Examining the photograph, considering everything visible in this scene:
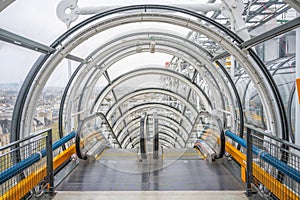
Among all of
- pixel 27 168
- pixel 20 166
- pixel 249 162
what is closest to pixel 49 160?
pixel 27 168

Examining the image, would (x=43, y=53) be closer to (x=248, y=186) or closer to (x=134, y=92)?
(x=248, y=186)

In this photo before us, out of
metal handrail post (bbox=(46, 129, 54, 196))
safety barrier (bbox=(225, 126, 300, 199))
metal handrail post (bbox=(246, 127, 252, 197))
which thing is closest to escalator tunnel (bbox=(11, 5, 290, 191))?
metal handrail post (bbox=(46, 129, 54, 196))

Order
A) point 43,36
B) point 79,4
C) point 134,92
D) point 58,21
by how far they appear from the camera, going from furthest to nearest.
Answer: point 134,92 < point 79,4 < point 58,21 < point 43,36

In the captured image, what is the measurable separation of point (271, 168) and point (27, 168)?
316cm

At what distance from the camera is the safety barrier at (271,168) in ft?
9.88

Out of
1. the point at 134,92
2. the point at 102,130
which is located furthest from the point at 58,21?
the point at 134,92

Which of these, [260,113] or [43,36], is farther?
[260,113]

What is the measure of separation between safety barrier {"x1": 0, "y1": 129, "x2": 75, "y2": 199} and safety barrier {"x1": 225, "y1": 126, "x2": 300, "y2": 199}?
2893 mm

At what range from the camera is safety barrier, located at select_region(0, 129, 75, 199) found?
3154 mm

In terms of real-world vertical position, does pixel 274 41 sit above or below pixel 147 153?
above

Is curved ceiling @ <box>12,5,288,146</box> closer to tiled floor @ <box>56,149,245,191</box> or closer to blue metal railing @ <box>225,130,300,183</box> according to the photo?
blue metal railing @ <box>225,130,300,183</box>

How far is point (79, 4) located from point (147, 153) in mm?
4061

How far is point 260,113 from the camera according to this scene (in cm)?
715

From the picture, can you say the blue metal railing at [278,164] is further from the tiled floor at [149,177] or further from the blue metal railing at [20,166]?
the blue metal railing at [20,166]
